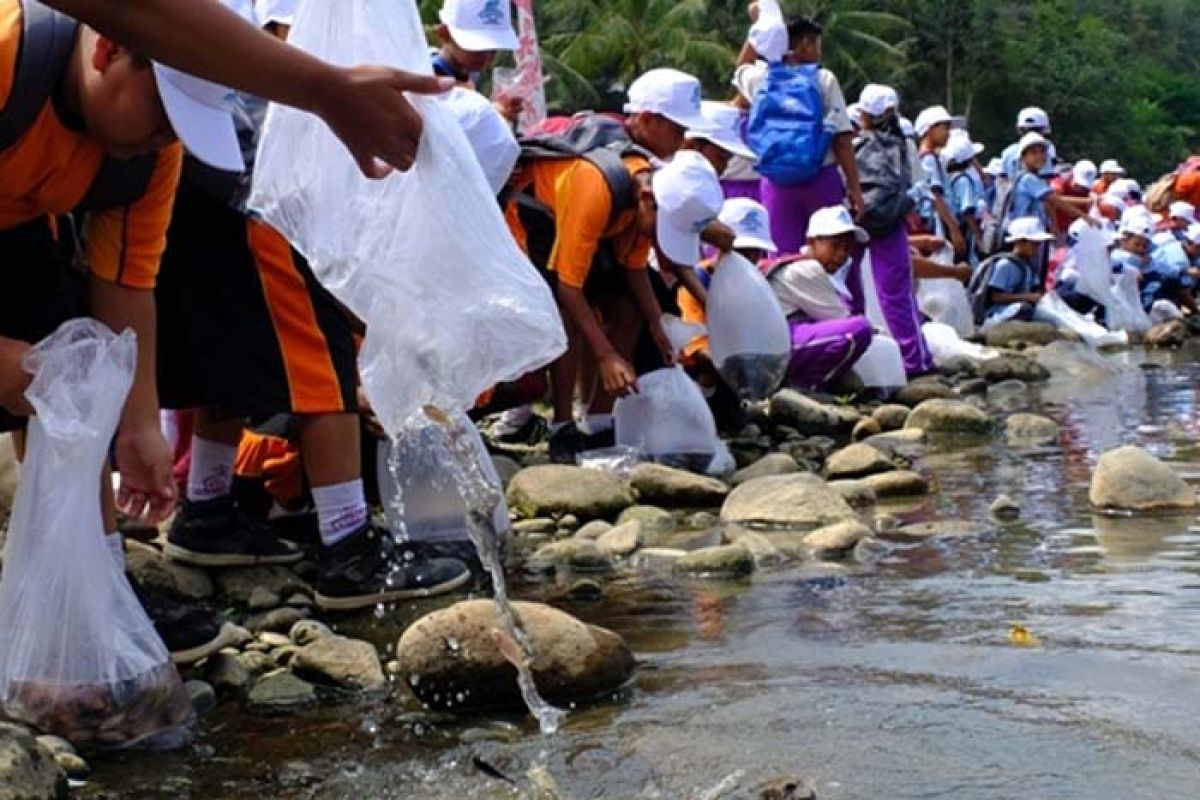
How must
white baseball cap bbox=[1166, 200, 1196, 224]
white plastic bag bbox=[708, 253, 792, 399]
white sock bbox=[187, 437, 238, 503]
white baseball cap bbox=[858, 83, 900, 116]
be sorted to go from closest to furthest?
white sock bbox=[187, 437, 238, 503]
white plastic bag bbox=[708, 253, 792, 399]
white baseball cap bbox=[858, 83, 900, 116]
white baseball cap bbox=[1166, 200, 1196, 224]

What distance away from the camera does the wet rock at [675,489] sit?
18.6 feet

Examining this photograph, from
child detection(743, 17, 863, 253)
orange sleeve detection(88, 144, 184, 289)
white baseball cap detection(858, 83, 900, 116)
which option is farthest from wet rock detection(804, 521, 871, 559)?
white baseball cap detection(858, 83, 900, 116)

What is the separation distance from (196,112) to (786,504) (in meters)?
2.83

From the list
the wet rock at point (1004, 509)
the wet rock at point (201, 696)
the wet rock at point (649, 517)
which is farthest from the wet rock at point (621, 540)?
the wet rock at point (201, 696)

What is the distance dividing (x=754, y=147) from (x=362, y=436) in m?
4.34

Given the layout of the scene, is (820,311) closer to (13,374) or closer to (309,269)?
(309,269)

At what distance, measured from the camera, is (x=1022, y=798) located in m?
2.77

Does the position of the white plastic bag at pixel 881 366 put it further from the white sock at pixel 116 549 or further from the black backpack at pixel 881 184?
the white sock at pixel 116 549

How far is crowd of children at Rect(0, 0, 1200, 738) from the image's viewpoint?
3051 mm

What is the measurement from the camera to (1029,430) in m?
7.29

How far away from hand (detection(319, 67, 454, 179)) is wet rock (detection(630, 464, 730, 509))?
10.8ft

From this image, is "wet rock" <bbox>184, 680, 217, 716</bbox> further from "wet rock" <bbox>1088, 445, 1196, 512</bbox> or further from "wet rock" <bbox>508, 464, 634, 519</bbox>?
"wet rock" <bbox>1088, 445, 1196, 512</bbox>

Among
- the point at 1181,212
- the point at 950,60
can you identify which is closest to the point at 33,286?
the point at 1181,212

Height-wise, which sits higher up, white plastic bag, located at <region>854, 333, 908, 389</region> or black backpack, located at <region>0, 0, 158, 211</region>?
black backpack, located at <region>0, 0, 158, 211</region>
